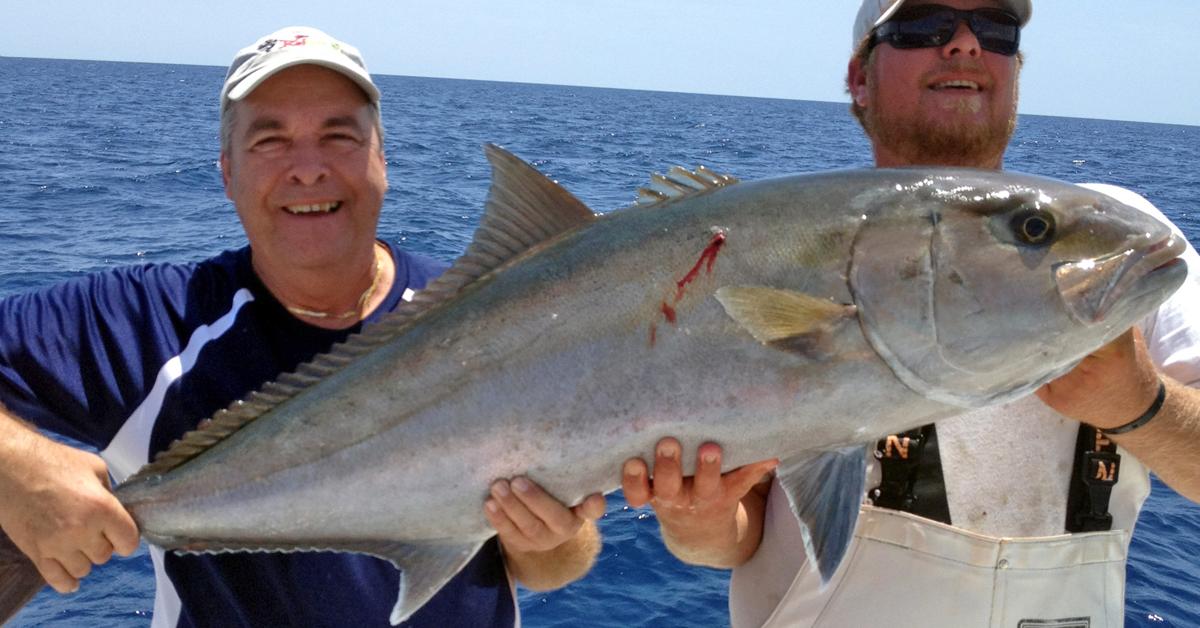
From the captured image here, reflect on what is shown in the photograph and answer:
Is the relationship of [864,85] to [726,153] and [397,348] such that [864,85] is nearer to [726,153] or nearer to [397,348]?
[397,348]

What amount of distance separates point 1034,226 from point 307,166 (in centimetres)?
208

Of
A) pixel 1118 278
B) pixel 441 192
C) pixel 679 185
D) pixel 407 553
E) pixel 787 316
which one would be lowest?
pixel 441 192

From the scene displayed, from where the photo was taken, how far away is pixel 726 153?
36.3 meters

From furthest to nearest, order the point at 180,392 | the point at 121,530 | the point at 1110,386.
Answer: the point at 180,392
the point at 121,530
the point at 1110,386

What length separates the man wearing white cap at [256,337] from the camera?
2875 millimetres

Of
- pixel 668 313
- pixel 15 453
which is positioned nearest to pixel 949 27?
pixel 668 313

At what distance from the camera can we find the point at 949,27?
3350 millimetres

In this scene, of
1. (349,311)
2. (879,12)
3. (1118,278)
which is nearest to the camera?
(1118,278)

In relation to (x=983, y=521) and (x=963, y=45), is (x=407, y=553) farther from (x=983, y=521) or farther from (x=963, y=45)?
(x=963, y=45)

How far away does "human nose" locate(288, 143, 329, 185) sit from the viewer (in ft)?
10.0

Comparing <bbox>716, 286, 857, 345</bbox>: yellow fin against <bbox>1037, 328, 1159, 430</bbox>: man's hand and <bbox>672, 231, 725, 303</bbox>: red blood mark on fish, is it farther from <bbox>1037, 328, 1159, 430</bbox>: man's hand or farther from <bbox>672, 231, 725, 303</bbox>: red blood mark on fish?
<bbox>1037, 328, 1159, 430</bbox>: man's hand

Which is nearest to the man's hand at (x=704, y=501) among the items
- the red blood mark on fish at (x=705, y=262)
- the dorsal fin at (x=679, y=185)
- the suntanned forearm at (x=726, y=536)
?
the suntanned forearm at (x=726, y=536)

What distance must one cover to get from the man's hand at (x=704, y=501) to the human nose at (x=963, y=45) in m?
1.58

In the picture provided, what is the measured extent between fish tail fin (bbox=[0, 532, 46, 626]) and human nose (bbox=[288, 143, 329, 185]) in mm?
1276
